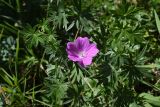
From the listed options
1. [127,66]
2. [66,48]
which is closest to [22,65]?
[66,48]

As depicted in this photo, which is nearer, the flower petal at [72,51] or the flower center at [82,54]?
the flower petal at [72,51]

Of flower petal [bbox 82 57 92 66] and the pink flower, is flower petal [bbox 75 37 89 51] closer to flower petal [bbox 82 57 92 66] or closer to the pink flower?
the pink flower

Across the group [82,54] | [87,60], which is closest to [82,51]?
[82,54]

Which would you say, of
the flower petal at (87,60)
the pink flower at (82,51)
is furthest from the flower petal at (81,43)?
the flower petal at (87,60)

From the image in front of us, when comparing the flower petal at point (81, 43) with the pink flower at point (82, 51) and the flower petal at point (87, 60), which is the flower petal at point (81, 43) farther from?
the flower petal at point (87, 60)

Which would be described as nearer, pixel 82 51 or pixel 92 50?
pixel 92 50

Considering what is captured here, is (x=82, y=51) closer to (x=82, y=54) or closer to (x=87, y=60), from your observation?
(x=82, y=54)

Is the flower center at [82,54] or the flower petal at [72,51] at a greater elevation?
the flower petal at [72,51]
